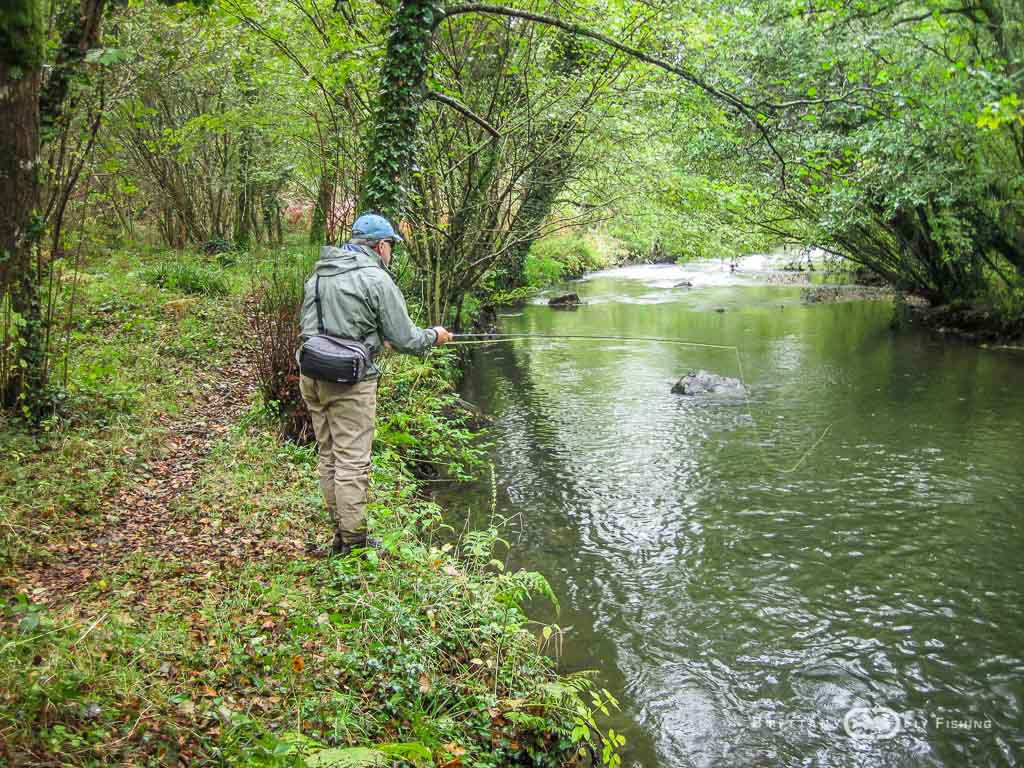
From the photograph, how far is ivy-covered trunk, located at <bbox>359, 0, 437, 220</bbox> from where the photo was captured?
654 centimetres

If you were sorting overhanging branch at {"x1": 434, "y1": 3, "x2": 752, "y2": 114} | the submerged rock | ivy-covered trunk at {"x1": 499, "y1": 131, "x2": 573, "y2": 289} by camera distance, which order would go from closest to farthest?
overhanging branch at {"x1": 434, "y1": 3, "x2": 752, "y2": 114}
ivy-covered trunk at {"x1": 499, "y1": 131, "x2": 573, "y2": 289}
the submerged rock

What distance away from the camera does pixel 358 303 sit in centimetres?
466

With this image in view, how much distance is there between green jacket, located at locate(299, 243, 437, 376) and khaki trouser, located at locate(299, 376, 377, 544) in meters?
0.21

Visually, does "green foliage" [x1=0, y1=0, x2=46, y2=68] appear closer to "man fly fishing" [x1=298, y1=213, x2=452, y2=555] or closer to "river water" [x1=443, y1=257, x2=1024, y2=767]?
"man fly fishing" [x1=298, y1=213, x2=452, y2=555]

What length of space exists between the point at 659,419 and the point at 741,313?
12710 millimetres

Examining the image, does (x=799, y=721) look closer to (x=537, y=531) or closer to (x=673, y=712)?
(x=673, y=712)

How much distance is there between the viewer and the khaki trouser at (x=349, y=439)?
4.75 meters

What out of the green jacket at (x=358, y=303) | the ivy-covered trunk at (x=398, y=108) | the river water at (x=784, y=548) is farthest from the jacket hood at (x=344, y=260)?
the river water at (x=784, y=548)

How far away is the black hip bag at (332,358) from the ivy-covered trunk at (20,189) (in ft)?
6.98

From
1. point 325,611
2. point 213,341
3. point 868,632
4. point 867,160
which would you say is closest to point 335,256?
point 325,611

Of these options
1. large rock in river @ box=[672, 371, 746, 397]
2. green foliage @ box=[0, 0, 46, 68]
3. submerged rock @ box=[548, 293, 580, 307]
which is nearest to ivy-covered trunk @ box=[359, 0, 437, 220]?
green foliage @ box=[0, 0, 46, 68]

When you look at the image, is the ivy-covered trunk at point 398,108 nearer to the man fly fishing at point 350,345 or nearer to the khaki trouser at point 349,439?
the man fly fishing at point 350,345

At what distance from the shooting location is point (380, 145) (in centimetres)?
680

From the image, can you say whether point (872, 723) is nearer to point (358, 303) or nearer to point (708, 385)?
point (358, 303)
